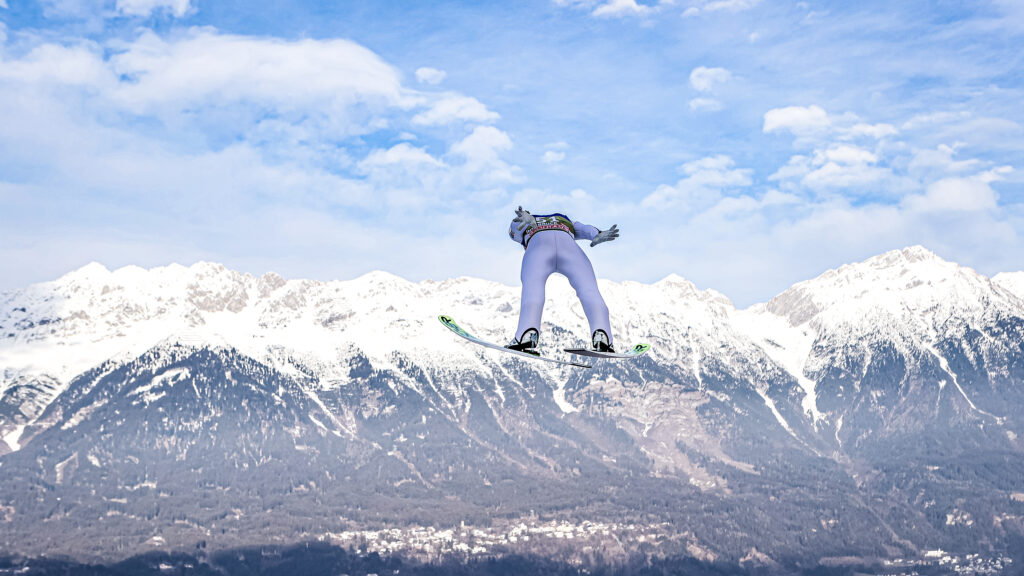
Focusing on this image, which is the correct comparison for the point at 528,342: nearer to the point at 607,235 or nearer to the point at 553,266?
the point at 553,266

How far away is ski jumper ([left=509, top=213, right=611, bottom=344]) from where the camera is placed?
88.5 ft

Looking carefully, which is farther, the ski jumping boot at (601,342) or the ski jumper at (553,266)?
the ski jumper at (553,266)

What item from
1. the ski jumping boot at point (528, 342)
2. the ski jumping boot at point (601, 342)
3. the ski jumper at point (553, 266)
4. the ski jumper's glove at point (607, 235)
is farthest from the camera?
the ski jumper's glove at point (607, 235)

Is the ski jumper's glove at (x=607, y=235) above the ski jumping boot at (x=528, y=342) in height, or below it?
above

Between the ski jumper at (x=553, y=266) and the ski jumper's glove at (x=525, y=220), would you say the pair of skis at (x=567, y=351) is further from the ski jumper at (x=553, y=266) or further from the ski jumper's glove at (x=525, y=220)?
the ski jumper's glove at (x=525, y=220)

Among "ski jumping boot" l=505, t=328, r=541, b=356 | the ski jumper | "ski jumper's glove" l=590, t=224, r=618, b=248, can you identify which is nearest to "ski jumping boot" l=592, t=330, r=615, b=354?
the ski jumper

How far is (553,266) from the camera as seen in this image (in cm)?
2770

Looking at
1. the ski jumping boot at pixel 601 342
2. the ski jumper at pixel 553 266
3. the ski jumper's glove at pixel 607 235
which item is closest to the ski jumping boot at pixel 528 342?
the ski jumper at pixel 553 266

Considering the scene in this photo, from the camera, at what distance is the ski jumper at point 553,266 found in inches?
1062

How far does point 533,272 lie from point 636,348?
4.11 m

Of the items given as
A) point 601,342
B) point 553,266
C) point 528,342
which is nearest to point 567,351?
point 528,342

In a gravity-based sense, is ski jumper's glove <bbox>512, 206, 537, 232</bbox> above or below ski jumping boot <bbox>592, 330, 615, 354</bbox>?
above

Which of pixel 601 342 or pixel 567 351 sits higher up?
pixel 601 342

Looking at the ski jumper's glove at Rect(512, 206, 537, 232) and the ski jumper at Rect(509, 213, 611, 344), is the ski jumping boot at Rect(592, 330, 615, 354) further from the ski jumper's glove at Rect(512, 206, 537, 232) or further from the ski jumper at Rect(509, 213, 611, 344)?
the ski jumper's glove at Rect(512, 206, 537, 232)
